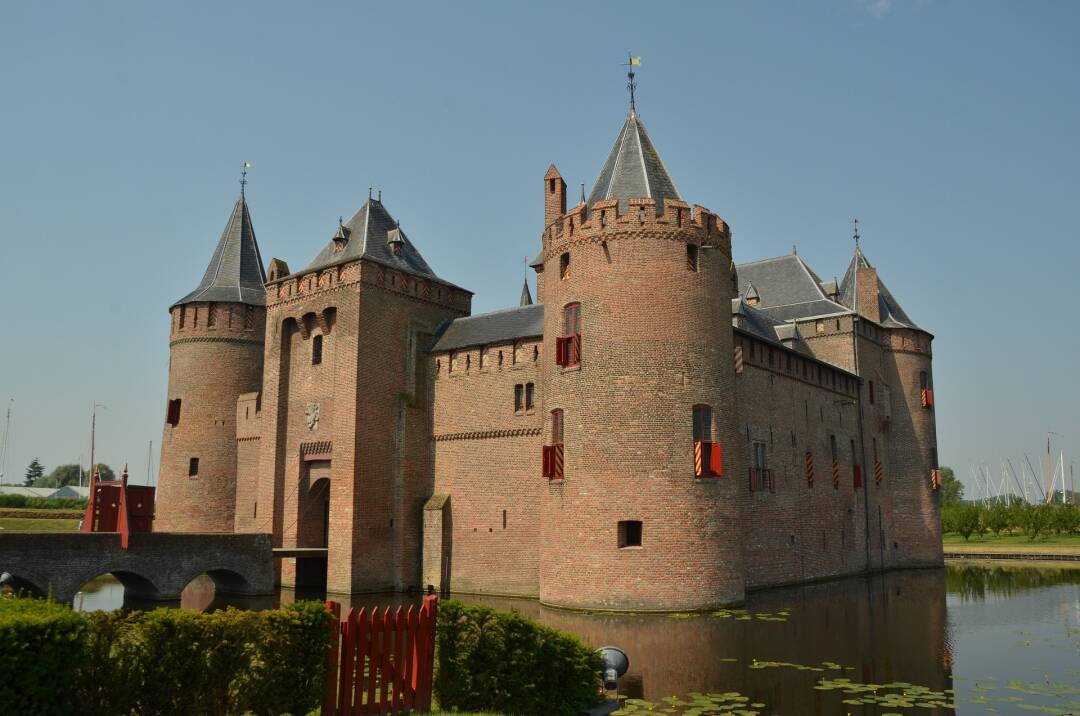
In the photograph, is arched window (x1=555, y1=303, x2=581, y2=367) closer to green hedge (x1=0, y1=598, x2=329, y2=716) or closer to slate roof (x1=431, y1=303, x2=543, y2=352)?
slate roof (x1=431, y1=303, x2=543, y2=352)

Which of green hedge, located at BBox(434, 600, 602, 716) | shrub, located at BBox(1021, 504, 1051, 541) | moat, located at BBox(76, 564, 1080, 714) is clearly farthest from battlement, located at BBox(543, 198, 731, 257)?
shrub, located at BBox(1021, 504, 1051, 541)

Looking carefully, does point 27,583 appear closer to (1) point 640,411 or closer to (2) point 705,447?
(1) point 640,411

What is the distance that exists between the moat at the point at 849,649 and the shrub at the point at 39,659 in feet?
18.6

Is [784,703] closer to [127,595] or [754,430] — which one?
[754,430]

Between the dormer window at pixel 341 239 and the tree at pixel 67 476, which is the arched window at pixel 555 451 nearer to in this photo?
the dormer window at pixel 341 239

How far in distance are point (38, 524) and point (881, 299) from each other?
38698 mm

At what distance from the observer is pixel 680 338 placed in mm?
19094

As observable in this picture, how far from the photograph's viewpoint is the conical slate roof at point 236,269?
29656 millimetres

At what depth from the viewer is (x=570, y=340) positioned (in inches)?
778

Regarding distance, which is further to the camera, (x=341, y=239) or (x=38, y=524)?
(x=38, y=524)

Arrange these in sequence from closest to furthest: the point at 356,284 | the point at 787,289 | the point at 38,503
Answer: the point at 356,284
the point at 787,289
the point at 38,503

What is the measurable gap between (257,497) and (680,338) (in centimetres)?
1501

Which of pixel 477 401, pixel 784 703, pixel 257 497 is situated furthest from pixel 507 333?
pixel 784 703

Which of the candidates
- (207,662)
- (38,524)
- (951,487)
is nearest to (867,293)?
(207,662)
